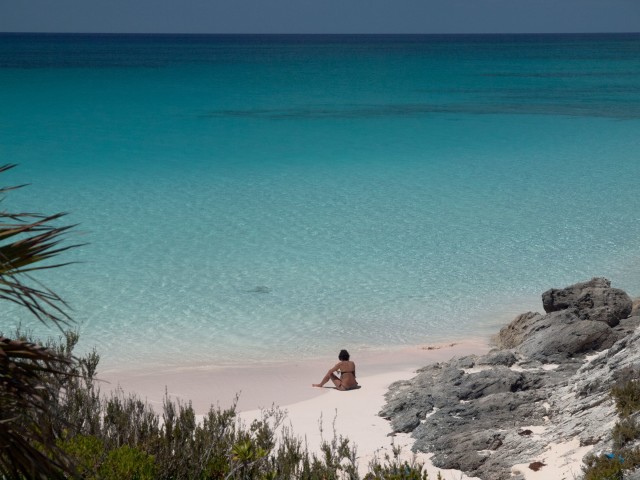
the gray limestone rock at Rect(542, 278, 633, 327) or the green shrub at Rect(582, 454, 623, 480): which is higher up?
the gray limestone rock at Rect(542, 278, 633, 327)

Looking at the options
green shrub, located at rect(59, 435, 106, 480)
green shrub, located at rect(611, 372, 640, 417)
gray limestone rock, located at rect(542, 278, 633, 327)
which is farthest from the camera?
gray limestone rock, located at rect(542, 278, 633, 327)

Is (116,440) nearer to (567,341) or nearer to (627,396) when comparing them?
(627,396)

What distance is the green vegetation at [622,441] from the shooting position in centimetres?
493

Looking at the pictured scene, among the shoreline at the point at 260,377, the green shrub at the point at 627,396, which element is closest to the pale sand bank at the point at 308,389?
the shoreline at the point at 260,377

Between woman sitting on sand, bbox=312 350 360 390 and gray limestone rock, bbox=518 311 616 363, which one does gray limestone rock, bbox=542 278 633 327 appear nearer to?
gray limestone rock, bbox=518 311 616 363

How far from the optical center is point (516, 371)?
26.9 feet

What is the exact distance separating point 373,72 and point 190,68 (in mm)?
15280

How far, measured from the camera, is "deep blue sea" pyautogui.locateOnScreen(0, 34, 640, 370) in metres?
12.6

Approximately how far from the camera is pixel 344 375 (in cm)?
982

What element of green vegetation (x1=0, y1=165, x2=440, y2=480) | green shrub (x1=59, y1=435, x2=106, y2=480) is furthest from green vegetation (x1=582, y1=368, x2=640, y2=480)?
green shrub (x1=59, y1=435, x2=106, y2=480)

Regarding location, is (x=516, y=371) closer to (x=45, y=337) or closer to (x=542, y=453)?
(x=542, y=453)

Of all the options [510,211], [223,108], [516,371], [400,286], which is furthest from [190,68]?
[516,371]

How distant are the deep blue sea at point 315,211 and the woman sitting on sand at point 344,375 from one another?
154 cm

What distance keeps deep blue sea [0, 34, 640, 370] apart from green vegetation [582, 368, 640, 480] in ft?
19.5
